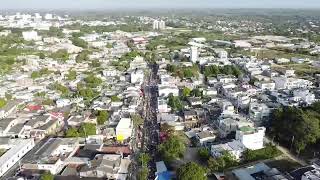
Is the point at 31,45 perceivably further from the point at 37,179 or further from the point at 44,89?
the point at 37,179

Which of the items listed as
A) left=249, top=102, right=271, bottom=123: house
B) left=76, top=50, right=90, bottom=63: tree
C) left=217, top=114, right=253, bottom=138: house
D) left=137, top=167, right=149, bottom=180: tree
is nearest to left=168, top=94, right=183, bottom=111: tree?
left=217, top=114, right=253, bottom=138: house

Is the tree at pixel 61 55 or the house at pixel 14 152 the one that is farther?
A: the tree at pixel 61 55

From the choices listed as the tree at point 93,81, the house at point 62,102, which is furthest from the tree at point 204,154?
the tree at point 93,81

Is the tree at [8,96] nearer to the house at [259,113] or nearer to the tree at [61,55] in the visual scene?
the tree at [61,55]

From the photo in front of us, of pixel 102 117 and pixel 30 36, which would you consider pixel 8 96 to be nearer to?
pixel 102 117

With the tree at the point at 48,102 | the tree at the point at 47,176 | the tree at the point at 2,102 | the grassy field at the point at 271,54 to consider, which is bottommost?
the tree at the point at 48,102

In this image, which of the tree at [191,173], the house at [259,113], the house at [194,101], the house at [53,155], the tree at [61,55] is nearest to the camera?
the tree at [191,173]

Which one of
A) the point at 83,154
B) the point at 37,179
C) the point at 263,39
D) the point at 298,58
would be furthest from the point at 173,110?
the point at 263,39

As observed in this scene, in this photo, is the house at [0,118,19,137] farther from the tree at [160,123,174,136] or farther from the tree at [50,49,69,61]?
the tree at [50,49,69,61]
